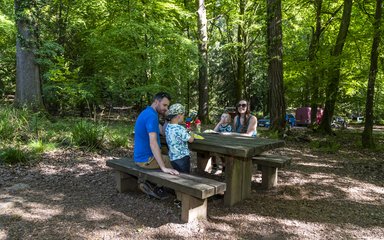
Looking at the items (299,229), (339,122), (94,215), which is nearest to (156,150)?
(94,215)

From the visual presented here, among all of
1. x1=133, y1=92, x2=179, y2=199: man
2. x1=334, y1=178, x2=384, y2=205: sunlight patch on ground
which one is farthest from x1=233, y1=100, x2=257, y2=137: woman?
x1=133, y1=92, x2=179, y2=199: man

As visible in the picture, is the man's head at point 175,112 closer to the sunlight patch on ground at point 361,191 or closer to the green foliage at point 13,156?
the sunlight patch on ground at point 361,191

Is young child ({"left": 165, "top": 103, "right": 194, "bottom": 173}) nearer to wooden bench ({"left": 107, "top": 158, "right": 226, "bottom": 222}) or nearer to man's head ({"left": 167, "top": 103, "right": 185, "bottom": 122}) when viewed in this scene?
man's head ({"left": 167, "top": 103, "right": 185, "bottom": 122})

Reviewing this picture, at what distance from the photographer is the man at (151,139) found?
3.86 m

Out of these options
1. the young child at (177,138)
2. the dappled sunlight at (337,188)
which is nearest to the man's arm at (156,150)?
the young child at (177,138)

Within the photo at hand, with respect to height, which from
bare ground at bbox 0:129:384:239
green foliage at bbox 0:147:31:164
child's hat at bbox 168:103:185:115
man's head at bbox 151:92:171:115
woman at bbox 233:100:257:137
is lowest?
bare ground at bbox 0:129:384:239

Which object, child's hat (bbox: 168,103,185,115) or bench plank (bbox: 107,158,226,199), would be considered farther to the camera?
child's hat (bbox: 168,103,185,115)

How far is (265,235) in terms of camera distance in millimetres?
3408

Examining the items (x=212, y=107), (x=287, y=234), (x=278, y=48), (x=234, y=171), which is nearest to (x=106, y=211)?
(x=234, y=171)

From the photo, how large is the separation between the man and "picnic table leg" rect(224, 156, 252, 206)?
35.3 inches

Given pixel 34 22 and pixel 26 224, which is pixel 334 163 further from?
pixel 34 22

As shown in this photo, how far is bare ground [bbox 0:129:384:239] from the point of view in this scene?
3396 mm

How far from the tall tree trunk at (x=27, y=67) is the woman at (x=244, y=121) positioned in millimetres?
7006

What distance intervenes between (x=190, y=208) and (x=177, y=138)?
106cm
